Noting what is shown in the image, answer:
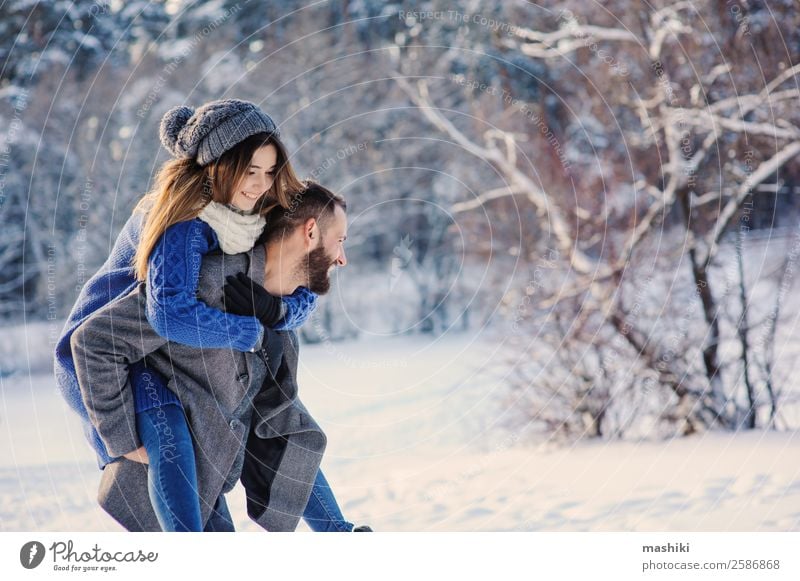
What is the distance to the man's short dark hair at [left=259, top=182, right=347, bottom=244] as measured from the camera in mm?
1709

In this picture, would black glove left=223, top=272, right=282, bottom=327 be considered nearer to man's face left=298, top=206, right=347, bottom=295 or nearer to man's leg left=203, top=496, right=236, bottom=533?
man's face left=298, top=206, right=347, bottom=295

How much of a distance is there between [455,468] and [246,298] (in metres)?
1.69

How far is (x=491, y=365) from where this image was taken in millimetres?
3746

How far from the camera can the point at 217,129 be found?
1.62 metres

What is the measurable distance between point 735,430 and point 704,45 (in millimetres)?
Answer: 1558

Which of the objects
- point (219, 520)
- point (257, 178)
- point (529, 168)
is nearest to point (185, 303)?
point (257, 178)

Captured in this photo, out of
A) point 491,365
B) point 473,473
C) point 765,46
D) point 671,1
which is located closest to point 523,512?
point 473,473

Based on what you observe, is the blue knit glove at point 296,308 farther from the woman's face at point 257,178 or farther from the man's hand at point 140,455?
the man's hand at point 140,455

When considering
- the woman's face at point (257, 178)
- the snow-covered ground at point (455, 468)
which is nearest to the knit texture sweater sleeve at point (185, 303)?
the woman's face at point (257, 178)

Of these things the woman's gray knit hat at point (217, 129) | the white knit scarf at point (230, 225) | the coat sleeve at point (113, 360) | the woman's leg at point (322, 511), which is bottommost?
the woman's leg at point (322, 511)

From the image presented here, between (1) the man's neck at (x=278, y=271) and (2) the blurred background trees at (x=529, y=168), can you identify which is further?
(2) the blurred background trees at (x=529, y=168)

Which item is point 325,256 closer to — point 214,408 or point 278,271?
point 278,271

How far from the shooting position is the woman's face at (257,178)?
1648 mm

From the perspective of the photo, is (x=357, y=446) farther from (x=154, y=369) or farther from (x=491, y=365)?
(x=154, y=369)
